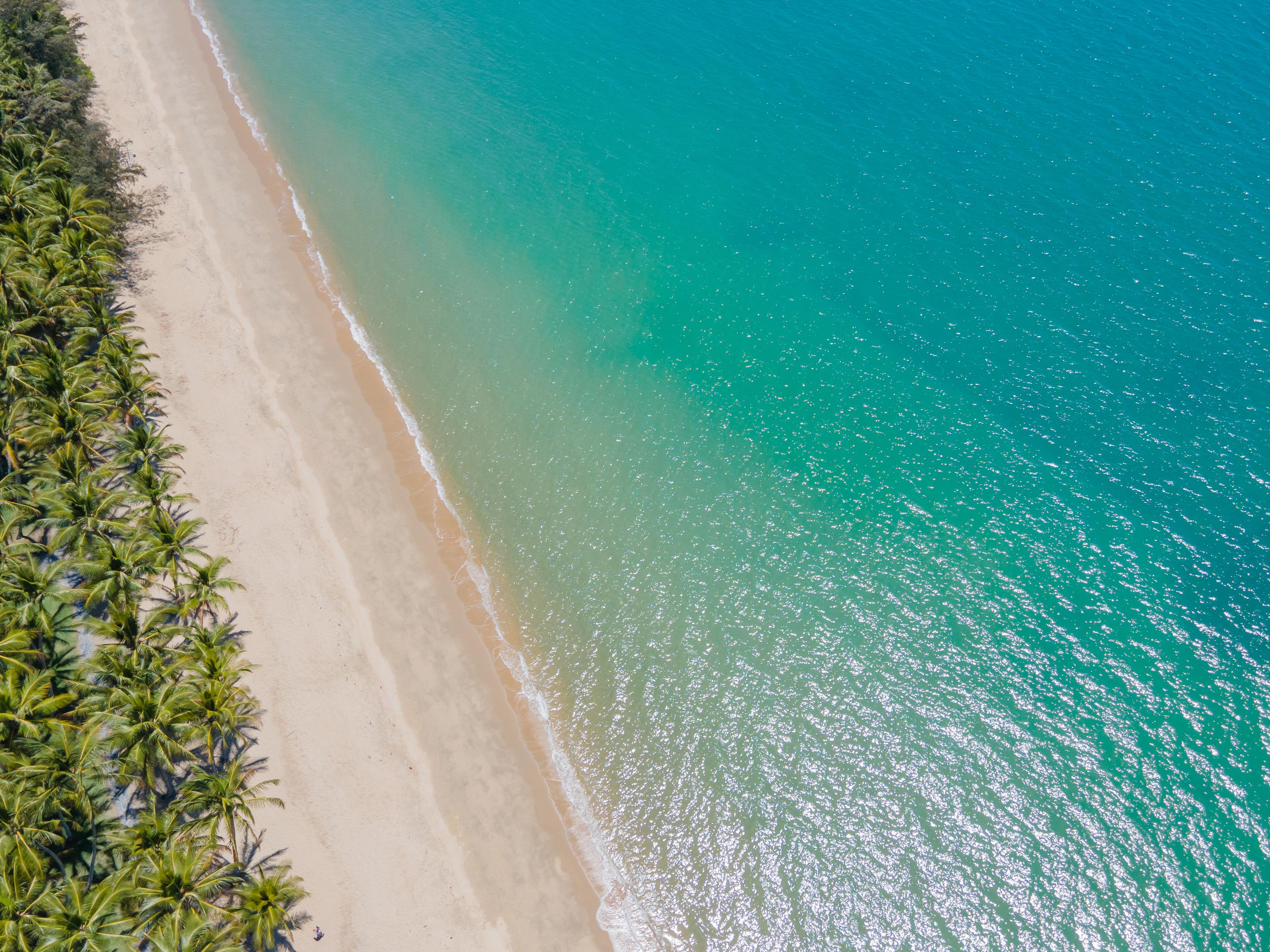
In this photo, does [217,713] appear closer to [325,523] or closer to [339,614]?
[339,614]

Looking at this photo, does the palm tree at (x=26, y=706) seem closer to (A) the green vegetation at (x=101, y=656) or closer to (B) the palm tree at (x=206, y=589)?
(A) the green vegetation at (x=101, y=656)

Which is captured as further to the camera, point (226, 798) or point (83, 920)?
point (226, 798)

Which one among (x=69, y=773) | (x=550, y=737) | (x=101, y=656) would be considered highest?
(x=101, y=656)

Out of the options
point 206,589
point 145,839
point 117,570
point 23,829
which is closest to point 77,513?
point 117,570

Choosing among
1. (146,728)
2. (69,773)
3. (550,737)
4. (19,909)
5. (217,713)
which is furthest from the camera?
(550,737)

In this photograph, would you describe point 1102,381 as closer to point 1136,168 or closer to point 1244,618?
point 1244,618

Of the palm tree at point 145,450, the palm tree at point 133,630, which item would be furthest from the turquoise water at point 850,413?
the palm tree at point 133,630
